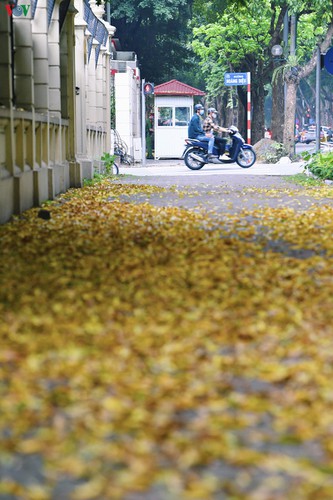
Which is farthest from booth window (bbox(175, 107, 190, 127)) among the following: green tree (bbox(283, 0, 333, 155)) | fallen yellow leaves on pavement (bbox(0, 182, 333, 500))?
fallen yellow leaves on pavement (bbox(0, 182, 333, 500))

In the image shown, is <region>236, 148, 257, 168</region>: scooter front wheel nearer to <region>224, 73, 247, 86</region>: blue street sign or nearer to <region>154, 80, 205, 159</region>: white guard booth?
<region>224, 73, 247, 86</region>: blue street sign

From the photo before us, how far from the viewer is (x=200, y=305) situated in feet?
25.9

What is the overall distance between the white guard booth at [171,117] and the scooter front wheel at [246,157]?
18281 millimetres

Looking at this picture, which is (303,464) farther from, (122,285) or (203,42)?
(203,42)

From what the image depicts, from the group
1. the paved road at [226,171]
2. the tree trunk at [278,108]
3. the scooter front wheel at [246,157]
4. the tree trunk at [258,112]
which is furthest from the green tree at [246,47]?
the scooter front wheel at [246,157]

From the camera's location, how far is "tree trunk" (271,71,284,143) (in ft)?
159

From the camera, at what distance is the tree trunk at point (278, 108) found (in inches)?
1911

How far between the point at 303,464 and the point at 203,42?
55.6 m

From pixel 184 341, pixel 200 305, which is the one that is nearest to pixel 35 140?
pixel 200 305

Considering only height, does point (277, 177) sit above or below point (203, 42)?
below

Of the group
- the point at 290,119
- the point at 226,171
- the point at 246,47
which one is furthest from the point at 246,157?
the point at 246,47

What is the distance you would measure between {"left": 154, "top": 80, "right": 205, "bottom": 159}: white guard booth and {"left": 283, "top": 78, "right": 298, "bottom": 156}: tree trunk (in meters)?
10.4

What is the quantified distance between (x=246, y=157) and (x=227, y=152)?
673mm

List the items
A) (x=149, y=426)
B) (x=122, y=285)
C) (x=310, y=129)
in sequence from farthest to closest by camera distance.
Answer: (x=310, y=129) → (x=122, y=285) → (x=149, y=426)
